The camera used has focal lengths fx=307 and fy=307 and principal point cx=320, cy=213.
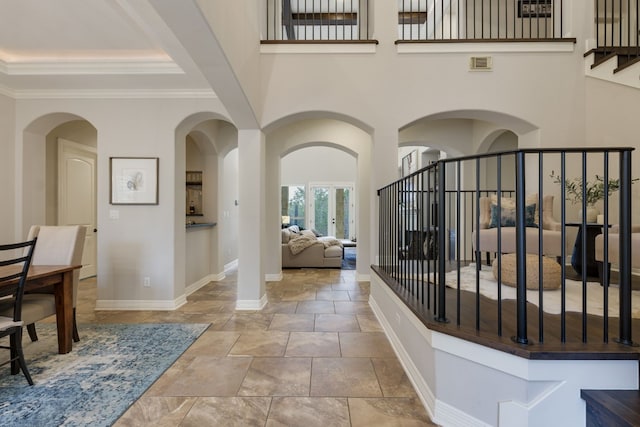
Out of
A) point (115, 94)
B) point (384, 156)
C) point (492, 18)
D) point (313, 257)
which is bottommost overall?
point (313, 257)

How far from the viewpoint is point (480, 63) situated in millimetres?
3584

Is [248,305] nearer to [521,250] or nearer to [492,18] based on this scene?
[521,250]

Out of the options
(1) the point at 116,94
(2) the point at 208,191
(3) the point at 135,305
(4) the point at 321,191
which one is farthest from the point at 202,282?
(4) the point at 321,191

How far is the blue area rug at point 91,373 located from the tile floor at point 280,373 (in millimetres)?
132

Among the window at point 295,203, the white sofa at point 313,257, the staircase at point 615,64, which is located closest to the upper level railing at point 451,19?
the staircase at point 615,64

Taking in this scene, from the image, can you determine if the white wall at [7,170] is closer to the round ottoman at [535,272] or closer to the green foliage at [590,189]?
the round ottoman at [535,272]

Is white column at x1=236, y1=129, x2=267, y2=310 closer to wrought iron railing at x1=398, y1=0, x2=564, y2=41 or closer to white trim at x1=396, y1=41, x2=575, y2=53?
white trim at x1=396, y1=41, x2=575, y2=53

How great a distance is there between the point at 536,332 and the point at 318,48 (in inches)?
136

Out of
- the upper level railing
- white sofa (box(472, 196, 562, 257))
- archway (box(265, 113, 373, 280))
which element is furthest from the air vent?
archway (box(265, 113, 373, 280))

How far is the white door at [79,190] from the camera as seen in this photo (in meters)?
4.77

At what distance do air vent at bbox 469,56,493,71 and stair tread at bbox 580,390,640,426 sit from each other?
132 inches

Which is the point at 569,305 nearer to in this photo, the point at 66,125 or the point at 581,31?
the point at 581,31

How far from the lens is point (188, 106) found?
3760 mm

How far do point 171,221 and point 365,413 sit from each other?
3.03m
